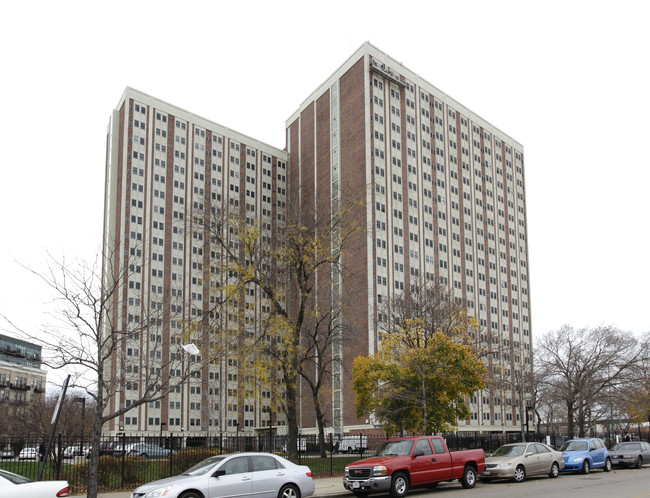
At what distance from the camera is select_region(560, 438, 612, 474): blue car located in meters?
27.1

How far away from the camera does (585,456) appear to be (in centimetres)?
2725

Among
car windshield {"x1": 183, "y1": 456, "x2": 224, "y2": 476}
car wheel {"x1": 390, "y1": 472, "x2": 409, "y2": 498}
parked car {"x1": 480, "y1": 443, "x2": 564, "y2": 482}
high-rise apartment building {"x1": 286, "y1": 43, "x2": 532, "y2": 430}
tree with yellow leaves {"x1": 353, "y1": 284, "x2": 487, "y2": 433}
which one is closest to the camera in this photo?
car windshield {"x1": 183, "y1": 456, "x2": 224, "y2": 476}

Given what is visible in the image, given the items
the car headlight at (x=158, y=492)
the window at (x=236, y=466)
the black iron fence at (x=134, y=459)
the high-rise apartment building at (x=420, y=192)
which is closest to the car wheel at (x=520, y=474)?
the black iron fence at (x=134, y=459)

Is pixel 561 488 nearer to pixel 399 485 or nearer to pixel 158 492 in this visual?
pixel 399 485

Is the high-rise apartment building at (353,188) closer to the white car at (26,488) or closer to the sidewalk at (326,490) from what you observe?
the sidewalk at (326,490)

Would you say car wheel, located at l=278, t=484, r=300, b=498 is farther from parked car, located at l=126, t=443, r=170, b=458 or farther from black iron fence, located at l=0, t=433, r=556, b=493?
parked car, located at l=126, t=443, r=170, b=458

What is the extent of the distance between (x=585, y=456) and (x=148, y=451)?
18561 millimetres

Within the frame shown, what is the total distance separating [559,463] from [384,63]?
2903 inches

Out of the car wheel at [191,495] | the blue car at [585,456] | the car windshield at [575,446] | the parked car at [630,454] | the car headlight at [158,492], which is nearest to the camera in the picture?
the car headlight at [158,492]

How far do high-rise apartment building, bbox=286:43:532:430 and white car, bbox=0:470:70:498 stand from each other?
2482 inches

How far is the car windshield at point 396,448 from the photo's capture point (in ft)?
66.5

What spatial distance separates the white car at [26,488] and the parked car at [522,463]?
1603cm

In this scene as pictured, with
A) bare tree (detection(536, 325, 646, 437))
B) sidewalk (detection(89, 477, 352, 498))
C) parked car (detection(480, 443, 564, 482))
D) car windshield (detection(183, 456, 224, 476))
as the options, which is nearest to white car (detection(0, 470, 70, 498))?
car windshield (detection(183, 456, 224, 476))

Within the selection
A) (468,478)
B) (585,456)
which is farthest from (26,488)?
(585,456)
